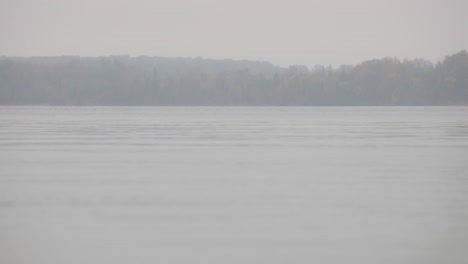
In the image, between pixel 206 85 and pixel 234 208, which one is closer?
pixel 234 208

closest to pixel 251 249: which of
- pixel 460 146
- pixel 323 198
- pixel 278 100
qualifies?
pixel 323 198

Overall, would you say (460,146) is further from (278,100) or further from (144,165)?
(278,100)

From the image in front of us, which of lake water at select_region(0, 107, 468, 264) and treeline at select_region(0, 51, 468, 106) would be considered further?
treeline at select_region(0, 51, 468, 106)

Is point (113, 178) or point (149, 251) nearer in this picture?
point (149, 251)

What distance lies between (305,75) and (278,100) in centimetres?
874

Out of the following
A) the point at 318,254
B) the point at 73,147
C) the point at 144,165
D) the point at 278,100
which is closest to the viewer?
the point at 318,254

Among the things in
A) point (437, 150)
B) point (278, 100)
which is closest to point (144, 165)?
point (437, 150)

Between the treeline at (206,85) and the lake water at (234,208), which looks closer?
the lake water at (234,208)

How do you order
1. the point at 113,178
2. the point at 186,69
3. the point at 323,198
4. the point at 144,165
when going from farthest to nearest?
the point at 186,69 < the point at 144,165 < the point at 113,178 < the point at 323,198

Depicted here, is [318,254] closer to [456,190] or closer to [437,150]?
[456,190]

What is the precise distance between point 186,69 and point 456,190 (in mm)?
159055

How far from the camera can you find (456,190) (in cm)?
1316

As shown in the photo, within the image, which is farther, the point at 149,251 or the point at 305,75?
the point at 305,75

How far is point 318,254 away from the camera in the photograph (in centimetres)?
814
